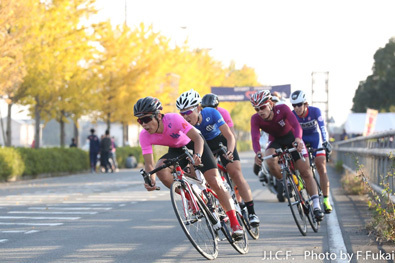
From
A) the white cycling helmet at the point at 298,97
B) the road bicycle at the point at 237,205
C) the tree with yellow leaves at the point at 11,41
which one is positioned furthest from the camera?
the tree with yellow leaves at the point at 11,41

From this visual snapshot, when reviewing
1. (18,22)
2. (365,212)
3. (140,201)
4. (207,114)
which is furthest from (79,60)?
(207,114)

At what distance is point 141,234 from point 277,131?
2.25 m

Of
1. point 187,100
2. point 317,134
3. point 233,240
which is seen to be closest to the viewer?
point 233,240

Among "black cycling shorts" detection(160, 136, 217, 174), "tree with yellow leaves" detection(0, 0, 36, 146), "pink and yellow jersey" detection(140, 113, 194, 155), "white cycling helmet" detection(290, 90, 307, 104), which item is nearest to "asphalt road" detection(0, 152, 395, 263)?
"black cycling shorts" detection(160, 136, 217, 174)

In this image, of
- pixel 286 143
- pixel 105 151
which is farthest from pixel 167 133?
pixel 105 151

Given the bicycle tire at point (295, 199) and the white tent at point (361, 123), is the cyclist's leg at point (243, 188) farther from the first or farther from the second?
the white tent at point (361, 123)

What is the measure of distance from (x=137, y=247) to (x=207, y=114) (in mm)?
1838

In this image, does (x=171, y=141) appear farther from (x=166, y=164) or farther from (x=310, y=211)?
(x=310, y=211)

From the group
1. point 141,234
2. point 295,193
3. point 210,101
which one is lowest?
point 141,234

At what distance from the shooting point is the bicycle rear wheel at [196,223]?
7.67 meters

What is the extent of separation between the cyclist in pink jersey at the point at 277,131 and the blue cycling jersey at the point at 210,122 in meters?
0.50

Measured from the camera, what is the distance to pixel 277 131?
418 inches

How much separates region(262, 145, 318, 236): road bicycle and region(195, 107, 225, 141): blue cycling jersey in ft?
2.44

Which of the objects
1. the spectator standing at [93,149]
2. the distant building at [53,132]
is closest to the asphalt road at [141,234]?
the spectator standing at [93,149]
